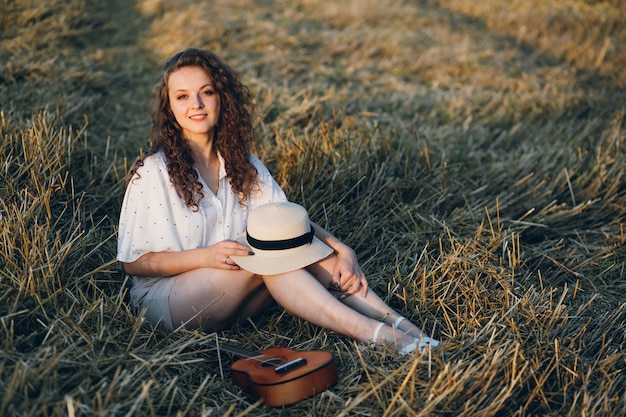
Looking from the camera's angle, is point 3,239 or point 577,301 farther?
point 577,301

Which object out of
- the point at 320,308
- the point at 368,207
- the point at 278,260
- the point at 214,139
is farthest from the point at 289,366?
the point at 368,207

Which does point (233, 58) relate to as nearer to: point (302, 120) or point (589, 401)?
point (302, 120)

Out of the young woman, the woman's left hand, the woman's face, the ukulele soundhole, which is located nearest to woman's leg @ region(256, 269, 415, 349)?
the young woman

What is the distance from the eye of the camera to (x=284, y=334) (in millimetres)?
2580

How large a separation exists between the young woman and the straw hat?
0.03m

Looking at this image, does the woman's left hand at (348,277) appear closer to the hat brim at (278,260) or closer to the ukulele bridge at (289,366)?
the hat brim at (278,260)

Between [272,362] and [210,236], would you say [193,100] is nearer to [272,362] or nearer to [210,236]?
[210,236]

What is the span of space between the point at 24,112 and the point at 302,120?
1.95 m

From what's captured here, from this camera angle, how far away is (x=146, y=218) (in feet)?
7.98

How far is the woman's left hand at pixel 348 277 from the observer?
8.17 feet

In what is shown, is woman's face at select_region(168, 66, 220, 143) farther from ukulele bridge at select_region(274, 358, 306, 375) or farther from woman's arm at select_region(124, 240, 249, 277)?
ukulele bridge at select_region(274, 358, 306, 375)

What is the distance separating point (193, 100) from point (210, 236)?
61 cm

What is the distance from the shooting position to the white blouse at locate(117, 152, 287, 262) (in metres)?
2.42

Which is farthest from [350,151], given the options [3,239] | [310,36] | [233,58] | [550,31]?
[550,31]
